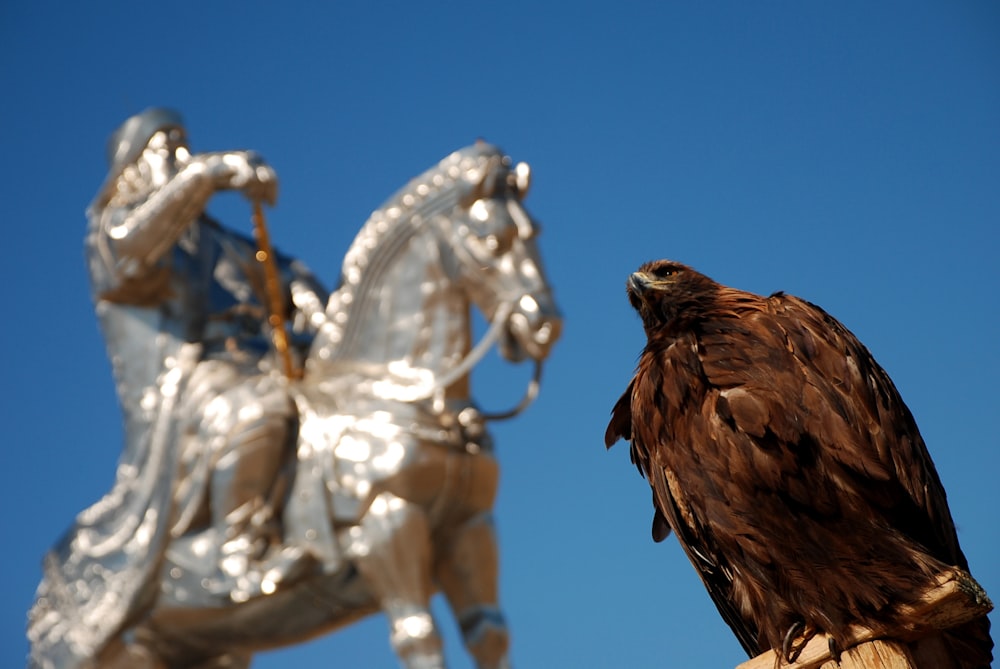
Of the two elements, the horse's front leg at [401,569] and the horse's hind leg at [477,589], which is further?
the horse's hind leg at [477,589]

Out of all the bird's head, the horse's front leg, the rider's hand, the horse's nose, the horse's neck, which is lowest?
the bird's head

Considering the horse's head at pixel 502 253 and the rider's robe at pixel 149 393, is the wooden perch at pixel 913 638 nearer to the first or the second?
the horse's head at pixel 502 253

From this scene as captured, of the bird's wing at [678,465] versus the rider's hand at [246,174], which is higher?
the rider's hand at [246,174]

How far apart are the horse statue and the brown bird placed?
11.1 feet

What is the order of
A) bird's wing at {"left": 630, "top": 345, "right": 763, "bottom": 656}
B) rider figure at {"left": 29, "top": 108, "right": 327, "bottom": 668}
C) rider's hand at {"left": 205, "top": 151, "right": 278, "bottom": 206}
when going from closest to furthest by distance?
bird's wing at {"left": 630, "top": 345, "right": 763, "bottom": 656} → rider figure at {"left": 29, "top": 108, "right": 327, "bottom": 668} → rider's hand at {"left": 205, "top": 151, "right": 278, "bottom": 206}

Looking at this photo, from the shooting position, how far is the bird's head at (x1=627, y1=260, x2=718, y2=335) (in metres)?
2.08

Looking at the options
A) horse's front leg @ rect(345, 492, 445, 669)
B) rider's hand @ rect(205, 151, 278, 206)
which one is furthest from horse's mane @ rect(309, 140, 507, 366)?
horse's front leg @ rect(345, 492, 445, 669)

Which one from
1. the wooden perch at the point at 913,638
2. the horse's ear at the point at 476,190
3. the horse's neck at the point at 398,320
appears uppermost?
the horse's ear at the point at 476,190

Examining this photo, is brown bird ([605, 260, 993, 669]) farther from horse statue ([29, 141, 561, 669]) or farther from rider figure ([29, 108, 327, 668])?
rider figure ([29, 108, 327, 668])

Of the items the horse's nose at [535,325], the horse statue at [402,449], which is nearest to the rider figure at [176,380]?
the horse statue at [402,449]

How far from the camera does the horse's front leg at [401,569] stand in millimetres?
5441

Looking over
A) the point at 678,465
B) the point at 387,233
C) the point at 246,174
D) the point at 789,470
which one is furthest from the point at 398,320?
the point at 789,470

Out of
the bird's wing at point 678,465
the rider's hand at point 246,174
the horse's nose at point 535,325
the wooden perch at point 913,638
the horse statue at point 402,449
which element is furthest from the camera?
the rider's hand at point 246,174

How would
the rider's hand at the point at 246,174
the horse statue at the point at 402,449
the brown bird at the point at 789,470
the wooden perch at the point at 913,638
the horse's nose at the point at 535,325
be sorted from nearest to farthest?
1. the wooden perch at the point at 913,638
2. the brown bird at the point at 789,470
3. the horse's nose at the point at 535,325
4. the horse statue at the point at 402,449
5. the rider's hand at the point at 246,174
